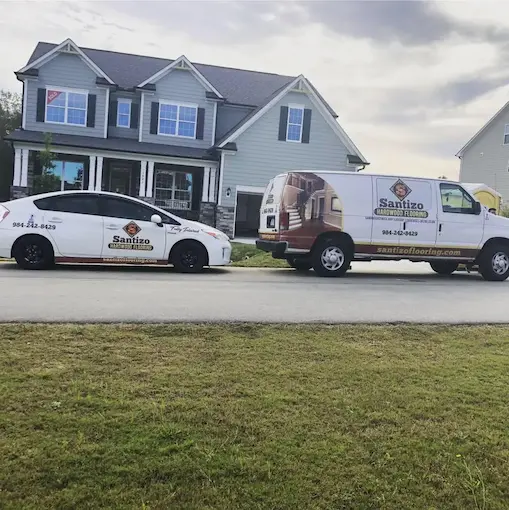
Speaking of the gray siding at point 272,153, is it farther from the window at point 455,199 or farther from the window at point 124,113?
the window at point 455,199

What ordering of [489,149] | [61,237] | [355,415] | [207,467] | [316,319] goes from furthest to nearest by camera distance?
[489,149] < [61,237] < [316,319] < [355,415] < [207,467]

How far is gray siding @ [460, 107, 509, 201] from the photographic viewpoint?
34875mm

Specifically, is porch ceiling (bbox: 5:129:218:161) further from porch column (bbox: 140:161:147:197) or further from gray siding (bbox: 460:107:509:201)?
gray siding (bbox: 460:107:509:201)

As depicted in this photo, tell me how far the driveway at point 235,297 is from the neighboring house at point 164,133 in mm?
12903

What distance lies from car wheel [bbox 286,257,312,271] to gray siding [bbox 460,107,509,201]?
25.8 m

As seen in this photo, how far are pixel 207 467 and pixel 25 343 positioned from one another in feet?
8.43

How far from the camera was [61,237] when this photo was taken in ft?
34.6

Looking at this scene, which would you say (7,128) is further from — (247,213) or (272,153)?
(272,153)

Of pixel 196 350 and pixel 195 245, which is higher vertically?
pixel 195 245

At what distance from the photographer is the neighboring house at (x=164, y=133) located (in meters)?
23.5

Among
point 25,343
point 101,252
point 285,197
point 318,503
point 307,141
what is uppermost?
point 307,141

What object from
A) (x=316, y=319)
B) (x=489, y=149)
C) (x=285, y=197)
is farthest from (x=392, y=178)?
(x=489, y=149)

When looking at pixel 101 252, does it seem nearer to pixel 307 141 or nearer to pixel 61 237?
pixel 61 237

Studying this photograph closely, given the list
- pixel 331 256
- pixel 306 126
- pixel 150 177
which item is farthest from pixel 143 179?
pixel 331 256
